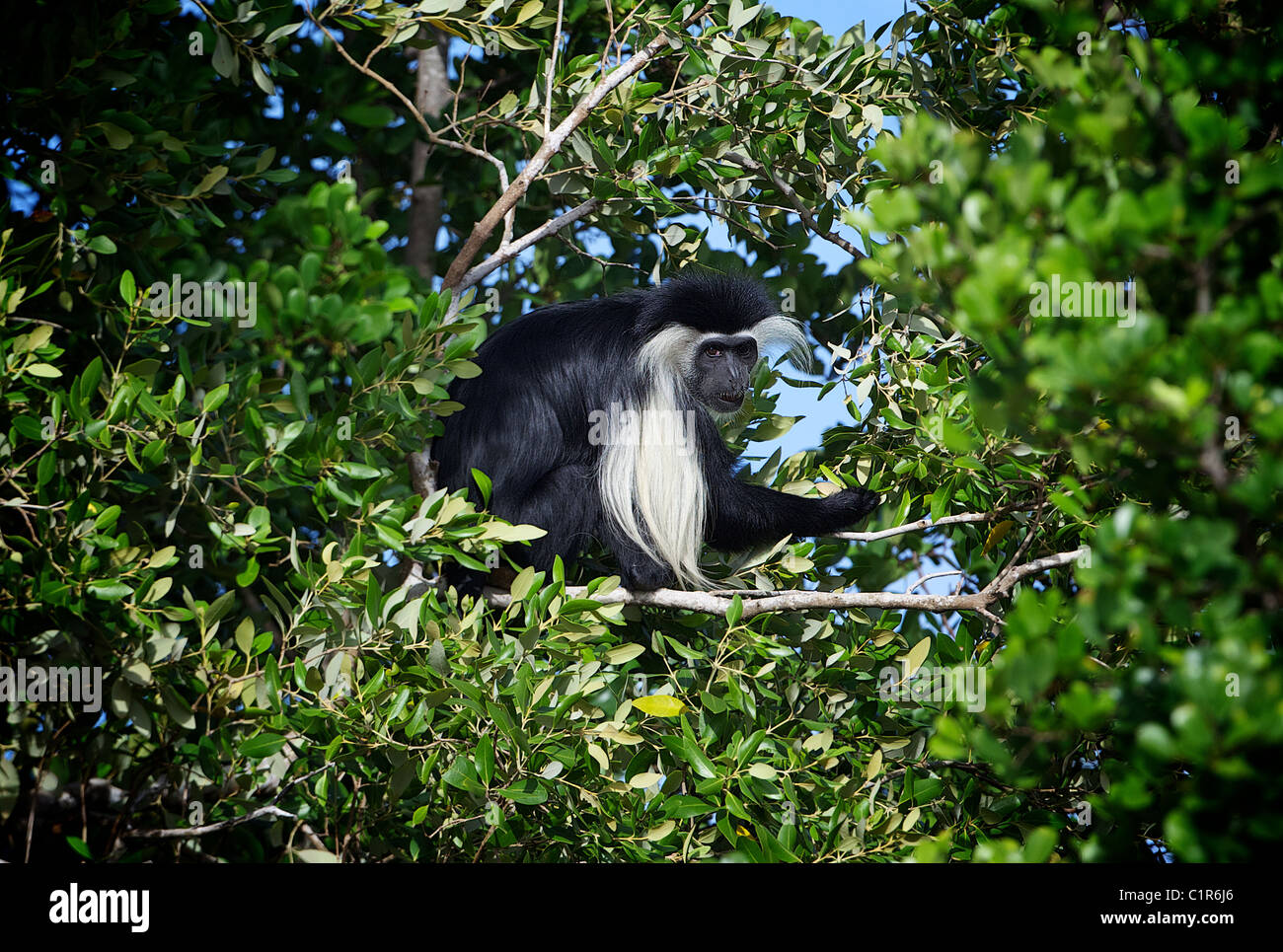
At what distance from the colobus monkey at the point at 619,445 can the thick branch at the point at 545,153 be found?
632 mm

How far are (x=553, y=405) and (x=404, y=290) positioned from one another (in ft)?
5.28

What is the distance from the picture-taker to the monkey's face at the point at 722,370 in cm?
393

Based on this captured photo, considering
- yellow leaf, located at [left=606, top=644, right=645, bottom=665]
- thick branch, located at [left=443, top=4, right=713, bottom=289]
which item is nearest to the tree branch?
thick branch, located at [left=443, top=4, right=713, bottom=289]

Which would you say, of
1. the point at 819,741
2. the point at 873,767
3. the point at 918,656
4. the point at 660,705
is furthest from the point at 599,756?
the point at 918,656

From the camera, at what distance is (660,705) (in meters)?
2.65

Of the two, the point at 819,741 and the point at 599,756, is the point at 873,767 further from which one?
the point at 599,756

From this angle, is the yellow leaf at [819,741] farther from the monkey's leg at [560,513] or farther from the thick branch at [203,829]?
the thick branch at [203,829]

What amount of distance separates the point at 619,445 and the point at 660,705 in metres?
1.40

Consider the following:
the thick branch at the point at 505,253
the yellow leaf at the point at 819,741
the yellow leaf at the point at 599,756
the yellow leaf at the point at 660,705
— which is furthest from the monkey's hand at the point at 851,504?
the yellow leaf at the point at 599,756

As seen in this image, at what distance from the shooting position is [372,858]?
279 centimetres

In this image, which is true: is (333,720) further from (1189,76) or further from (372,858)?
(1189,76)

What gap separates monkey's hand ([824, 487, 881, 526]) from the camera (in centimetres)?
362

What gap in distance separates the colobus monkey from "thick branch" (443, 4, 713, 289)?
632 millimetres

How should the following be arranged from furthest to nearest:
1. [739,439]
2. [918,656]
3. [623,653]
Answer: [739,439] < [918,656] < [623,653]
